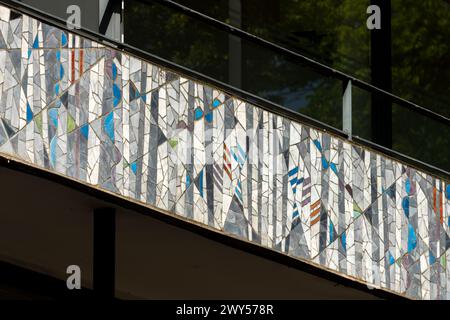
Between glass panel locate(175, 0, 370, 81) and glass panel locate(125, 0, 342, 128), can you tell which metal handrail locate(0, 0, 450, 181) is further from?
glass panel locate(175, 0, 370, 81)

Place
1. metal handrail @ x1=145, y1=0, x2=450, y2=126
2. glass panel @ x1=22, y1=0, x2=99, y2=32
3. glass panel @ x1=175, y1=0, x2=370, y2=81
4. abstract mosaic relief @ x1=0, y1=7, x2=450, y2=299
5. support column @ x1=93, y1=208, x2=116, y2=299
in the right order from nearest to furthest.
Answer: abstract mosaic relief @ x1=0, y1=7, x2=450, y2=299 < support column @ x1=93, y1=208, x2=116, y2=299 < metal handrail @ x1=145, y1=0, x2=450, y2=126 < glass panel @ x1=22, y1=0, x2=99, y2=32 < glass panel @ x1=175, y1=0, x2=370, y2=81

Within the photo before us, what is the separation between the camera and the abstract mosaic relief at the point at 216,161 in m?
10.3

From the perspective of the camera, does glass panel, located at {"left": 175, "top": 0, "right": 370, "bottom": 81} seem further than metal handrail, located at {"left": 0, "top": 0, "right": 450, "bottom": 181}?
Yes

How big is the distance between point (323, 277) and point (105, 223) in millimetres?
1910

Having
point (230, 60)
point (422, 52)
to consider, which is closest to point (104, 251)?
point (230, 60)

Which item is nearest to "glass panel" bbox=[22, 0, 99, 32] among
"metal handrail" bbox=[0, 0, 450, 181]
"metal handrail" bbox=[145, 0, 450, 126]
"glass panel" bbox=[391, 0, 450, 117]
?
"metal handrail" bbox=[0, 0, 450, 181]

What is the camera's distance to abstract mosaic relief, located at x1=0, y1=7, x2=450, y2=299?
1028 centimetres

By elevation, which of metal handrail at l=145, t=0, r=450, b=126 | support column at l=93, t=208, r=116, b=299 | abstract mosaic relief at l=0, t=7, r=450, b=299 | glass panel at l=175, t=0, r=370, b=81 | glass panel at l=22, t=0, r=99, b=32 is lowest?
support column at l=93, t=208, r=116, b=299

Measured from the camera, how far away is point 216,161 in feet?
36.7

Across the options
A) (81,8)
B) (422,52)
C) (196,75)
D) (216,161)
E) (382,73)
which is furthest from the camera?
(422,52)

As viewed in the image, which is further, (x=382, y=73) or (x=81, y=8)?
(x=382, y=73)

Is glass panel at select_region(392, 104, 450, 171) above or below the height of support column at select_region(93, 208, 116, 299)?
above

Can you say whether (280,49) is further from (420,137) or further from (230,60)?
(420,137)

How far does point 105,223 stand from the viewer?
433 inches
